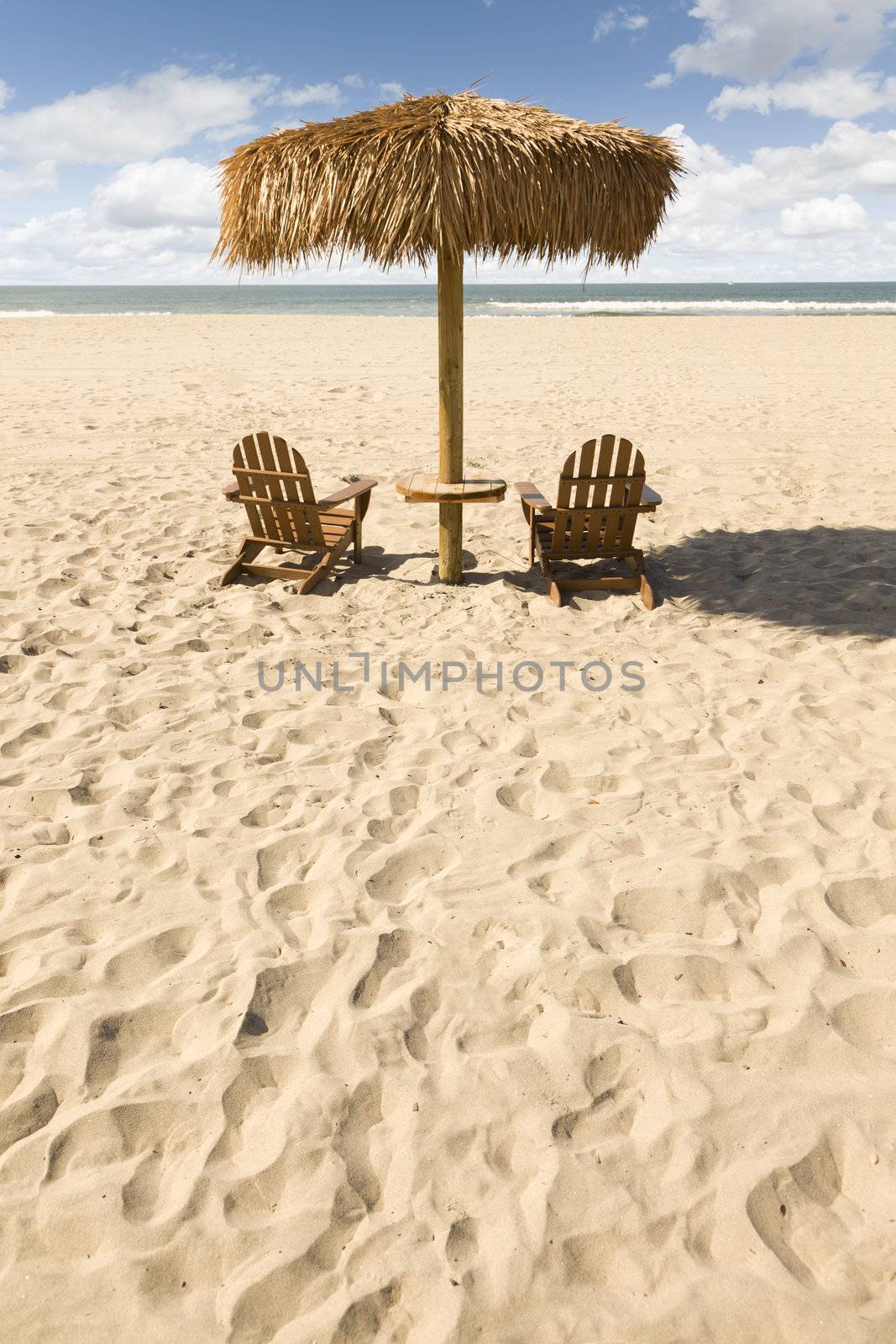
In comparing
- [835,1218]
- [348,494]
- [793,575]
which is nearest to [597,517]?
[793,575]

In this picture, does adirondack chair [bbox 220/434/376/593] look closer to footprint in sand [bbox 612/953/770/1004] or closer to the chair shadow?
the chair shadow

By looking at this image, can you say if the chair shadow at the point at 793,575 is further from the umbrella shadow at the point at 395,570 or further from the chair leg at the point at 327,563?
the chair leg at the point at 327,563

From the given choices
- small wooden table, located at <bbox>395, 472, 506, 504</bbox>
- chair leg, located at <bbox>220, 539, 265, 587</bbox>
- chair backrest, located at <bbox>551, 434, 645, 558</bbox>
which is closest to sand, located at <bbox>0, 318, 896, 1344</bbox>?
chair leg, located at <bbox>220, 539, 265, 587</bbox>

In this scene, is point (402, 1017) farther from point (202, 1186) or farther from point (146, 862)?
point (146, 862)

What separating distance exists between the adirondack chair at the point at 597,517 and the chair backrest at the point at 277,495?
1.28 meters

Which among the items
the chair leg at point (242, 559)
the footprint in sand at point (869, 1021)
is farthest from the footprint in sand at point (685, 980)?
→ the chair leg at point (242, 559)

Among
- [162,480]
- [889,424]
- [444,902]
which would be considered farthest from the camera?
[889,424]

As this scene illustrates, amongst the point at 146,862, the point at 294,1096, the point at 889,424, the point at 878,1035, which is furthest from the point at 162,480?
the point at 889,424

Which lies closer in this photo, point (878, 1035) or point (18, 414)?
point (878, 1035)

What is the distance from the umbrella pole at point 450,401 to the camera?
14.9ft

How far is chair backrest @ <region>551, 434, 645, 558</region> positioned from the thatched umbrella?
3.31 feet

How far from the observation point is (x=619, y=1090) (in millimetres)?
2047

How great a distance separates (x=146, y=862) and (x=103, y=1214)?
1154 millimetres

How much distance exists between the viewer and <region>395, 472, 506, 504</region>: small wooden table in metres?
4.73
